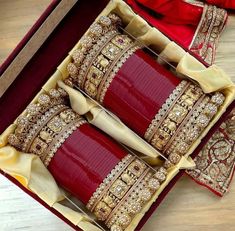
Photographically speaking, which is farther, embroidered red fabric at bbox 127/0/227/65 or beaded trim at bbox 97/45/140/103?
embroidered red fabric at bbox 127/0/227/65

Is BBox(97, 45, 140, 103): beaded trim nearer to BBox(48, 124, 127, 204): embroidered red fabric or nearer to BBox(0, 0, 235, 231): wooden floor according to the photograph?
BBox(48, 124, 127, 204): embroidered red fabric

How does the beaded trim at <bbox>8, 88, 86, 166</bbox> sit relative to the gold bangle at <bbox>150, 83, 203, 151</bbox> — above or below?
below

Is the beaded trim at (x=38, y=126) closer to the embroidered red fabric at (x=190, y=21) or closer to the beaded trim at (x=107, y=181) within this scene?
the beaded trim at (x=107, y=181)

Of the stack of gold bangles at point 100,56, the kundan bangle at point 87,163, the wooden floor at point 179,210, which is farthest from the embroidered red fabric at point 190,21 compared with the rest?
the kundan bangle at point 87,163

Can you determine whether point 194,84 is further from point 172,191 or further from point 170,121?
point 172,191

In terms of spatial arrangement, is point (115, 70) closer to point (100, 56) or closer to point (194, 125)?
point (100, 56)

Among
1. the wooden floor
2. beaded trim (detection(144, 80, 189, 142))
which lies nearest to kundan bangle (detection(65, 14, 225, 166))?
beaded trim (detection(144, 80, 189, 142))

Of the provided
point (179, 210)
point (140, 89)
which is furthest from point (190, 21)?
point (179, 210)
